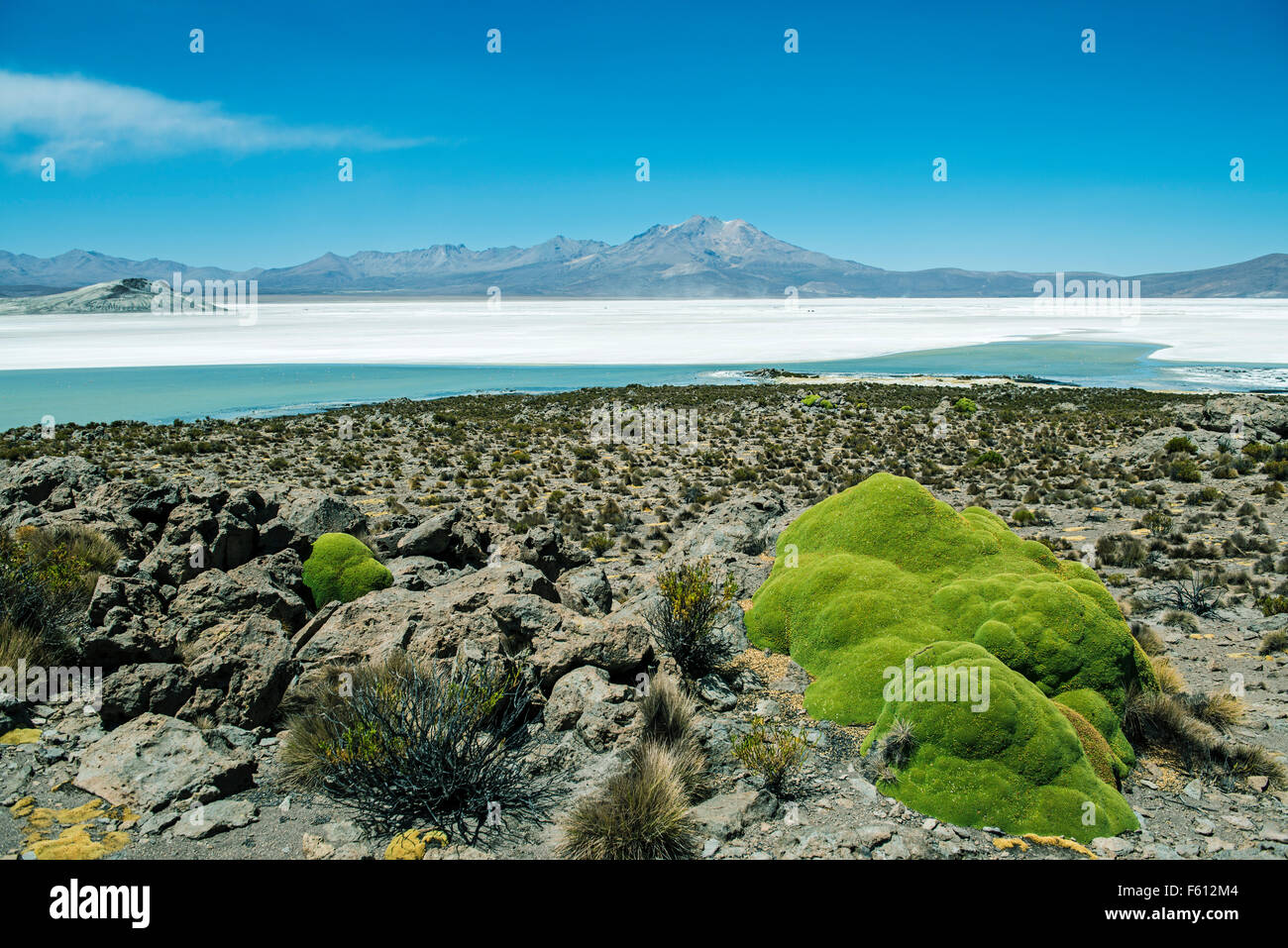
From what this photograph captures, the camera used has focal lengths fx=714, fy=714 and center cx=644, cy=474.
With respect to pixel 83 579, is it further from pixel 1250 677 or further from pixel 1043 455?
pixel 1043 455

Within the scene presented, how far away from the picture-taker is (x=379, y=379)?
47.6 meters

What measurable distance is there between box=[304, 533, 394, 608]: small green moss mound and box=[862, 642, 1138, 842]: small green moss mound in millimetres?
4657

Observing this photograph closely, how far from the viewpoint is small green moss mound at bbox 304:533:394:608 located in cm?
669

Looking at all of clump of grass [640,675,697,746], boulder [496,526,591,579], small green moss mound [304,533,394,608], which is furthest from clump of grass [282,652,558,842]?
boulder [496,526,591,579]

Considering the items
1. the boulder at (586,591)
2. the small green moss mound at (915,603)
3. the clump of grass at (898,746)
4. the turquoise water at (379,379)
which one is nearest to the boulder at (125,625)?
the boulder at (586,591)

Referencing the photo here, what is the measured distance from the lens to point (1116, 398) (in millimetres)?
35969

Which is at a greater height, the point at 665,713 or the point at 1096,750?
the point at 665,713

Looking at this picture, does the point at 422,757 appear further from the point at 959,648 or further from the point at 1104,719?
the point at 1104,719

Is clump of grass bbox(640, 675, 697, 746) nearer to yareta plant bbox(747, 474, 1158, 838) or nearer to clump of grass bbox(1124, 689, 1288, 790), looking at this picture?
yareta plant bbox(747, 474, 1158, 838)

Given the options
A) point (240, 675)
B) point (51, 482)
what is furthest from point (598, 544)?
point (240, 675)

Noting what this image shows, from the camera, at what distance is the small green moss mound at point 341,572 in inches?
263

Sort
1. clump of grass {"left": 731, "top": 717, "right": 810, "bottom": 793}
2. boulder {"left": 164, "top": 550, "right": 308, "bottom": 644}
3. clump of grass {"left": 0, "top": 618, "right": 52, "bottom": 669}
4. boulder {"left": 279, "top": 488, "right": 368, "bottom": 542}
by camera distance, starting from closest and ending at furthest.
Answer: clump of grass {"left": 731, "top": 717, "right": 810, "bottom": 793} < clump of grass {"left": 0, "top": 618, "right": 52, "bottom": 669} < boulder {"left": 164, "top": 550, "right": 308, "bottom": 644} < boulder {"left": 279, "top": 488, "right": 368, "bottom": 542}

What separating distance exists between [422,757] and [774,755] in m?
2.02
